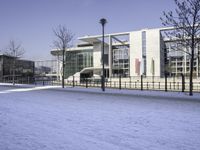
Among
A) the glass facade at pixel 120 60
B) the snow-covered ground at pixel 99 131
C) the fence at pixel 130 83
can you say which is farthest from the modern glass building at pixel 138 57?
the snow-covered ground at pixel 99 131

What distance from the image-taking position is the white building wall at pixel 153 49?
69.2m

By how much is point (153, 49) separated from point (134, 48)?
5.98m

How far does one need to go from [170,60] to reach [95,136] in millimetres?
73928

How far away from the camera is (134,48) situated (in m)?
73.2

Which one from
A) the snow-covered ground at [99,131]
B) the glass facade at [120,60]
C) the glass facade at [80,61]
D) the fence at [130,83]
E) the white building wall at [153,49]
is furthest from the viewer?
the glass facade at [80,61]

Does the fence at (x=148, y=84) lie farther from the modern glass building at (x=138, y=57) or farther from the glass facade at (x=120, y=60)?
the glass facade at (x=120, y=60)

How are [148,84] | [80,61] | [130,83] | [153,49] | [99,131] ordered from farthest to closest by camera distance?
[80,61], [153,49], [148,84], [130,83], [99,131]

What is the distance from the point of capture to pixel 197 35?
18.6m

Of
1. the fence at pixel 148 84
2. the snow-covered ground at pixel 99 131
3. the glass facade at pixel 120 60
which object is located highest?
the glass facade at pixel 120 60

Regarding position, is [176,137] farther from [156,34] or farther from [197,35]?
[156,34]

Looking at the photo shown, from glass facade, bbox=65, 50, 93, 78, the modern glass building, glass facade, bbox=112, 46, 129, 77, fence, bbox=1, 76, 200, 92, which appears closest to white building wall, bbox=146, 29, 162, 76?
the modern glass building

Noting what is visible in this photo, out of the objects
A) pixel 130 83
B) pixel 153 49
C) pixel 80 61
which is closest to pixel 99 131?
pixel 130 83

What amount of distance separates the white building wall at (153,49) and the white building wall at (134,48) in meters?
2.49

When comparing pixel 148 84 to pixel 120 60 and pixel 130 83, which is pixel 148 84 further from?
pixel 120 60
